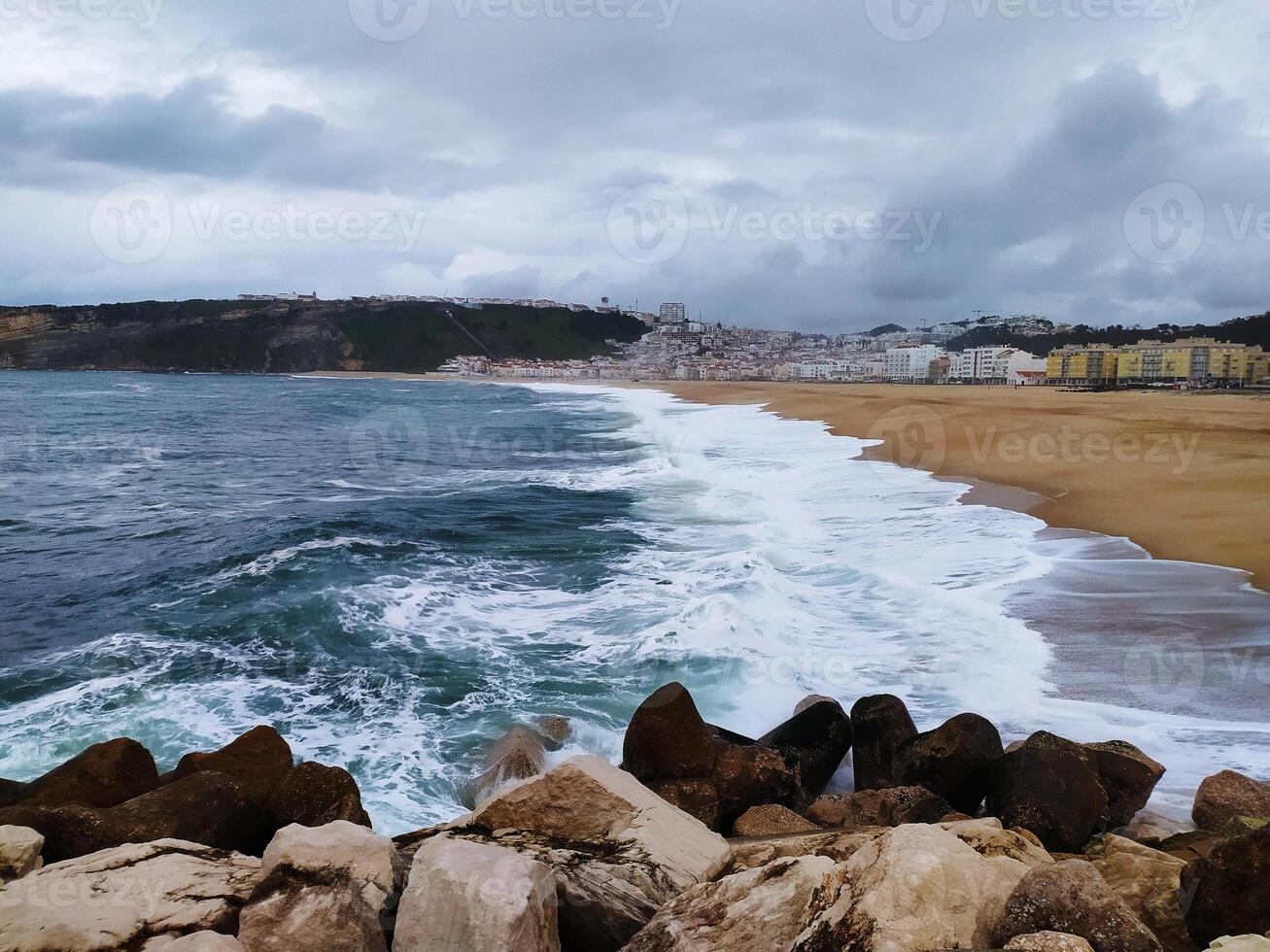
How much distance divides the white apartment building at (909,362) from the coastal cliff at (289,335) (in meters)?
60.7

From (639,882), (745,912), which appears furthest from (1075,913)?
(639,882)

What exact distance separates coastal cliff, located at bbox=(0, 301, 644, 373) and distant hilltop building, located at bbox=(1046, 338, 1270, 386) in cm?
9695

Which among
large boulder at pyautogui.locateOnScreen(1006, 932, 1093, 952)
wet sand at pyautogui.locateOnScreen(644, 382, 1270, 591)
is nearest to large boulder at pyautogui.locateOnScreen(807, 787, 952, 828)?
large boulder at pyautogui.locateOnScreen(1006, 932, 1093, 952)

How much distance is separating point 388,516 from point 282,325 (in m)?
150

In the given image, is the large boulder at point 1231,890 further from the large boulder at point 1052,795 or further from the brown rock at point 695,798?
the brown rock at point 695,798

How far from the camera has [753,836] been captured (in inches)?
186

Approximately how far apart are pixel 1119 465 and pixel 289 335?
6087 inches

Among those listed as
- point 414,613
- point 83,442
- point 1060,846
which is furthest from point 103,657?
point 83,442

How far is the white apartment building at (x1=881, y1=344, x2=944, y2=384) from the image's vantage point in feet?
430

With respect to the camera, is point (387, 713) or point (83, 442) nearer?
point (387, 713)

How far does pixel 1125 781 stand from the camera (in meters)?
4.95

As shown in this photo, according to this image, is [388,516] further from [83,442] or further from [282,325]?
[282,325]
